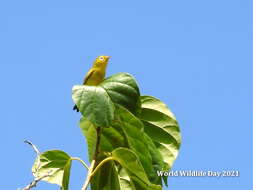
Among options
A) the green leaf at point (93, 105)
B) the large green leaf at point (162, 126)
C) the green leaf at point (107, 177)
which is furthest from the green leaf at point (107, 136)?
the green leaf at point (93, 105)

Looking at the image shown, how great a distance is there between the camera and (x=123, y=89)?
1.91 m

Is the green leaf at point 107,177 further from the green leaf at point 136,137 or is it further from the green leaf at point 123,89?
the green leaf at point 123,89

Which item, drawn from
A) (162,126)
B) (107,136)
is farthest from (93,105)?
(162,126)

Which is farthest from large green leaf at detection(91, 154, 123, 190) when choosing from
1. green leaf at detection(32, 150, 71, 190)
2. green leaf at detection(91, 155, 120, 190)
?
green leaf at detection(32, 150, 71, 190)

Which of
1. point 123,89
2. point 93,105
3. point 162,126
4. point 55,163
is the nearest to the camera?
point 93,105

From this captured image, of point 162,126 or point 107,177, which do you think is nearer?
point 107,177

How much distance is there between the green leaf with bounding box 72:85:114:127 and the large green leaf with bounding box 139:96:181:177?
51 cm

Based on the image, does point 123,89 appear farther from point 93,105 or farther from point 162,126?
point 162,126

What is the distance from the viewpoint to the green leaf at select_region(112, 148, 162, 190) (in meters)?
1.83

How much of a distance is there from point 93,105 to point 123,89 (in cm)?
18

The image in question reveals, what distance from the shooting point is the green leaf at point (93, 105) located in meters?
1.76

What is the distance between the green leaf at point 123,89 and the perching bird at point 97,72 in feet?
0.60

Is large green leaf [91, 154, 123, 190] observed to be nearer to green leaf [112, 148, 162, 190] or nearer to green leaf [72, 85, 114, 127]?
green leaf [112, 148, 162, 190]

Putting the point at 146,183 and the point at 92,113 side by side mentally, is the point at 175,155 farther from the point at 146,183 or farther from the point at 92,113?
the point at 92,113
